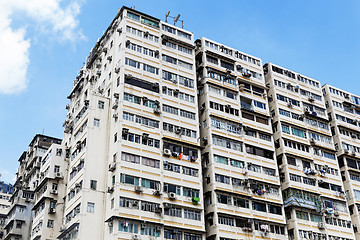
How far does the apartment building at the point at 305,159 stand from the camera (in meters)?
52.3

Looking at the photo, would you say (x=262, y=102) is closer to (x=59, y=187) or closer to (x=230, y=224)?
(x=230, y=224)

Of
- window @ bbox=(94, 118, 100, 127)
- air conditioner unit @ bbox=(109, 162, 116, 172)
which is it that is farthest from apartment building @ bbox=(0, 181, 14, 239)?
air conditioner unit @ bbox=(109, 162, 116, 172)

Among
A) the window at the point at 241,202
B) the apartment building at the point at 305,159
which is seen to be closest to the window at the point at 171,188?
the window at the point at 241,202

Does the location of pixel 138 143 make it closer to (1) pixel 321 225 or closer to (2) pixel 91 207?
(2) pixel 91 207

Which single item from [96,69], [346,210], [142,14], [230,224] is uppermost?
[142,14]

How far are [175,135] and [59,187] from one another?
15147mm

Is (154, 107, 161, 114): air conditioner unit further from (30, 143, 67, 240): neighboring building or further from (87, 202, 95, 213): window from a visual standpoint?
(30, 143, 67, 240): neighboring building

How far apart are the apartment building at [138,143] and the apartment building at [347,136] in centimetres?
2405

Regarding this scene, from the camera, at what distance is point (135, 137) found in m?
44.5

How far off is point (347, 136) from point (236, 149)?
867 inches

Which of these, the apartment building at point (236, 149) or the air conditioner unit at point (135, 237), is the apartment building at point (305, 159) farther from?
the air conditioner unit at point (135, 237)

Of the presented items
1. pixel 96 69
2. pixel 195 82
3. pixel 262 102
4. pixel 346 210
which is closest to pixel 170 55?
pixel 195 82

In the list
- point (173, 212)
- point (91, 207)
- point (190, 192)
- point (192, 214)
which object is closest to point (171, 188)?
point (190, 192)

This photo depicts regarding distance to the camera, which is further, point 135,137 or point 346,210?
point 346,210
